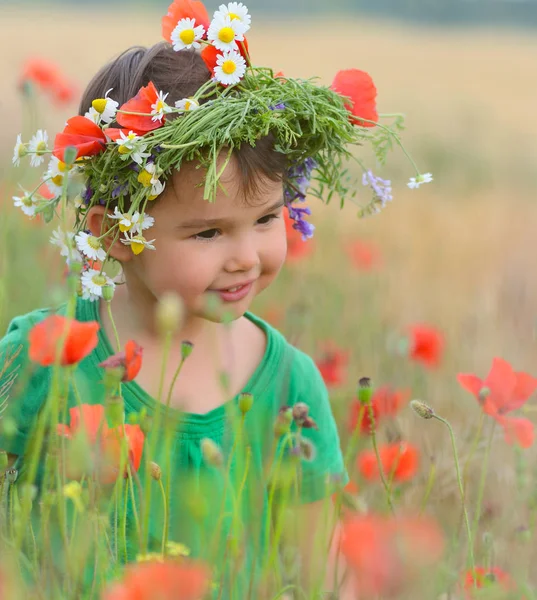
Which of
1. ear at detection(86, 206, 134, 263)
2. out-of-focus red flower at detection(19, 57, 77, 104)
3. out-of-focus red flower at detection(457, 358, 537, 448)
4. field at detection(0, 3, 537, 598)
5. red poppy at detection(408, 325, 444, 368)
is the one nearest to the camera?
out-of-focus red flower at detection(457, 358, 537, 448)

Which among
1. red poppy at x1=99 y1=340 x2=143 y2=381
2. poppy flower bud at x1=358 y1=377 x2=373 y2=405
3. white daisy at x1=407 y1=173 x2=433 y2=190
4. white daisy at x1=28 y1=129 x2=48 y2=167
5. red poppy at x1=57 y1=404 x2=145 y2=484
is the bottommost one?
red poppy at x1=57 y1=404 x2=145 y2=484

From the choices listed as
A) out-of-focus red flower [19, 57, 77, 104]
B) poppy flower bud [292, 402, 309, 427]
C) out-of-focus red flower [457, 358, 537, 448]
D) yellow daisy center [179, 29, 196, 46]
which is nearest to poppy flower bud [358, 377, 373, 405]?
poppy flower bud [292, 402, 309, 427]

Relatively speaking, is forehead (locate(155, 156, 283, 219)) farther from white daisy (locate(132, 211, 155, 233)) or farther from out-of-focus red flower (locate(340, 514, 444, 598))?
out-of-focus red flower (locate(340, 514, 444, 598))

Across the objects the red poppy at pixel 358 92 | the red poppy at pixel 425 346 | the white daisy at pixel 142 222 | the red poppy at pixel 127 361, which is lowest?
the red poppy at pixel 425 346

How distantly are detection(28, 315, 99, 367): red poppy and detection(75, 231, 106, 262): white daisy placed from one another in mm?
369

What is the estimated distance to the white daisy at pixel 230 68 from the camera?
107 cm

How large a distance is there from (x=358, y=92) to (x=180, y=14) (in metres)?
0.24

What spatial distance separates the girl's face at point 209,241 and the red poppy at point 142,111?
0.21ft

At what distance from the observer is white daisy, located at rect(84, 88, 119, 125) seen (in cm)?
107

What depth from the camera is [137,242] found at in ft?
3.55

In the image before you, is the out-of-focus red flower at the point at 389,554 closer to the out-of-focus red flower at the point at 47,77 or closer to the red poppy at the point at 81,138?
the red poppy at the point at 81,138

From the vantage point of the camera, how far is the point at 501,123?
5.05 metres

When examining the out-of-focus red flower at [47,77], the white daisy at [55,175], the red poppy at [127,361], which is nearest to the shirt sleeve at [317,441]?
the white daisy at [55,175]

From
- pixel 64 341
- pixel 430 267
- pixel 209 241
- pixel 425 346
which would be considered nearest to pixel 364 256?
pixel 425 346
